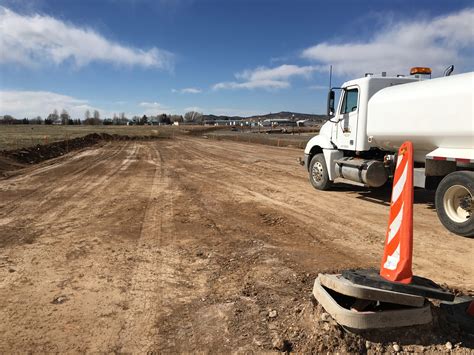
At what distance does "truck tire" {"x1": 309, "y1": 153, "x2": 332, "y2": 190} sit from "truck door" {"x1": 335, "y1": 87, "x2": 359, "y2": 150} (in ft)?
2.90

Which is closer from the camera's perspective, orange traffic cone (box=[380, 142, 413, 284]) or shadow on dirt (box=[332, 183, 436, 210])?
orange traffic cone (box=[380, 142, 413, 284])

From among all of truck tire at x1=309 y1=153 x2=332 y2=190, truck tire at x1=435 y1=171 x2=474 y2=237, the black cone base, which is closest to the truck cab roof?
truck tire at x1=309 y1=153 x2=332 y2=190

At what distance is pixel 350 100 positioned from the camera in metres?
10.3

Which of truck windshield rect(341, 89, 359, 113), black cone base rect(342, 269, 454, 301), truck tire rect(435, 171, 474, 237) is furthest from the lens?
truck windshield rect(341, 89, 359, 113)

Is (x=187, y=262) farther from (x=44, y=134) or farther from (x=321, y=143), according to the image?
(x=44, y=134)

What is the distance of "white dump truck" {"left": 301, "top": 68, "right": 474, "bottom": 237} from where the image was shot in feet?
22.7

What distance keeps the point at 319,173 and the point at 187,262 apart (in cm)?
718

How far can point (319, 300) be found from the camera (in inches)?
143

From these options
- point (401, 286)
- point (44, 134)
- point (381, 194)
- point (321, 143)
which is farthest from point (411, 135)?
point (44, 134)

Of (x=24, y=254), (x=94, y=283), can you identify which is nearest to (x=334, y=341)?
(x=94, y=283)

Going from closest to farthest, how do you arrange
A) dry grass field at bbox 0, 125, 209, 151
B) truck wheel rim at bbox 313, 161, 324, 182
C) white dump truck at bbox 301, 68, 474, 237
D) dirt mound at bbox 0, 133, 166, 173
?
white dump truck at bbox 301, 68, 474, 237
truck wheel rim at bbox 313, 161, 324, 182
dirt mound at bbox 0, 133, 166, 173
dry grass field at bbox 0, 125, 209, 151

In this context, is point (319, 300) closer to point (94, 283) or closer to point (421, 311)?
point (421, 311)

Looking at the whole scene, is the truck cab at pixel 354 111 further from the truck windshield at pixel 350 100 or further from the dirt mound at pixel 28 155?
the dirt mound at pixel 28 155

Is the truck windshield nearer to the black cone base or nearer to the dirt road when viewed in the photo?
the dirt road
